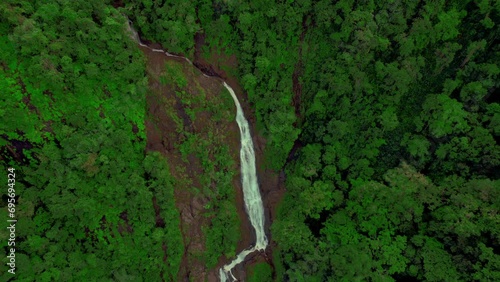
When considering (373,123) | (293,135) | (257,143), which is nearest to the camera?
(373,123)

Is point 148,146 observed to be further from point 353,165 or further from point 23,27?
point 353,165

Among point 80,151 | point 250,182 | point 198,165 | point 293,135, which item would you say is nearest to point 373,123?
point 293,135

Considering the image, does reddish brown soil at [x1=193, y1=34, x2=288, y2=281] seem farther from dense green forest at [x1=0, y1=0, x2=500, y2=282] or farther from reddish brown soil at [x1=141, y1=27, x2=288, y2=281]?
dense green forest at [x1=0, y1=0, x2=500, y2=282]

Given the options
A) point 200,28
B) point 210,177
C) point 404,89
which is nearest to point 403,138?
point 404,89

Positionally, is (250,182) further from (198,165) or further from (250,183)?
(198,165)

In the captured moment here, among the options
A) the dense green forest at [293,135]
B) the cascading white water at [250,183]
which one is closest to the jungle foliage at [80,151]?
the dense green forest at [293,135]

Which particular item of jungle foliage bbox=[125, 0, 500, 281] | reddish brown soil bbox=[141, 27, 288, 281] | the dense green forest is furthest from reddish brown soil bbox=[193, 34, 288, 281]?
jungle foliage bbox=[125, 0, 500, 281]

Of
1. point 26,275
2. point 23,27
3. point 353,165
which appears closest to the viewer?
point 26,275

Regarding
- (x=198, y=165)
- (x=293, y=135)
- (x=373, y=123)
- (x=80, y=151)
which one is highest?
(x=373, y=123)

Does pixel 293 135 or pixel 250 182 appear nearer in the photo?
pixel 293 135
